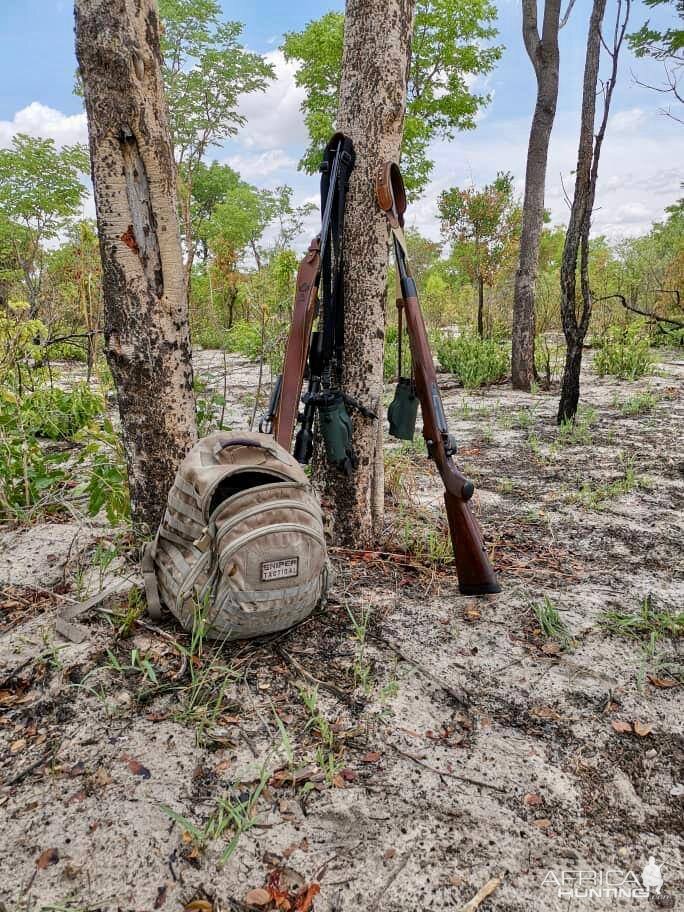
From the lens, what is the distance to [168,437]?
245 cm

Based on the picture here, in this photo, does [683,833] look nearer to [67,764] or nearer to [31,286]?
[67,764]

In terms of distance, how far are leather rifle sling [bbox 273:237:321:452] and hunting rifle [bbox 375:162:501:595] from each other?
1.34 ft

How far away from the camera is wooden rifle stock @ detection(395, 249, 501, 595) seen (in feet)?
7.84

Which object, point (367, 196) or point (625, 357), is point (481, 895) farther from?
point (625, 357)

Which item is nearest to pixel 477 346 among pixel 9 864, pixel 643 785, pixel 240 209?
pixel 643 785

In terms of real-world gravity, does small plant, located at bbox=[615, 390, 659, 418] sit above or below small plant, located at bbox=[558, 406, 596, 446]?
above

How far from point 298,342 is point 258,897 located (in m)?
2.02

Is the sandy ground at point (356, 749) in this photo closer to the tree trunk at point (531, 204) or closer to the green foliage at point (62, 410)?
the green foliage at point (62, 410)

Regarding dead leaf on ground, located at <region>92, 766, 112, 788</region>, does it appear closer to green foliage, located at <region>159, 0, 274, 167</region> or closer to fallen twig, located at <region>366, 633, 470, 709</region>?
fallen twig, located at <region>366, 633, 470, 709</region>

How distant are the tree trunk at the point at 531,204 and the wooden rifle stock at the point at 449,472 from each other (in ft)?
20.7

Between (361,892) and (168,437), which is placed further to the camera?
(168,437)

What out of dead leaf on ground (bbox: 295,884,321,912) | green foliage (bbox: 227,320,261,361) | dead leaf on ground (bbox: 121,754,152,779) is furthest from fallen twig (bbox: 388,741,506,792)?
green foliage (bbox: 227,320,261,361)

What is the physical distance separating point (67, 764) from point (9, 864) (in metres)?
0.28

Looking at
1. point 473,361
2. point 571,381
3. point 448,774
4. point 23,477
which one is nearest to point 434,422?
point 448,774
